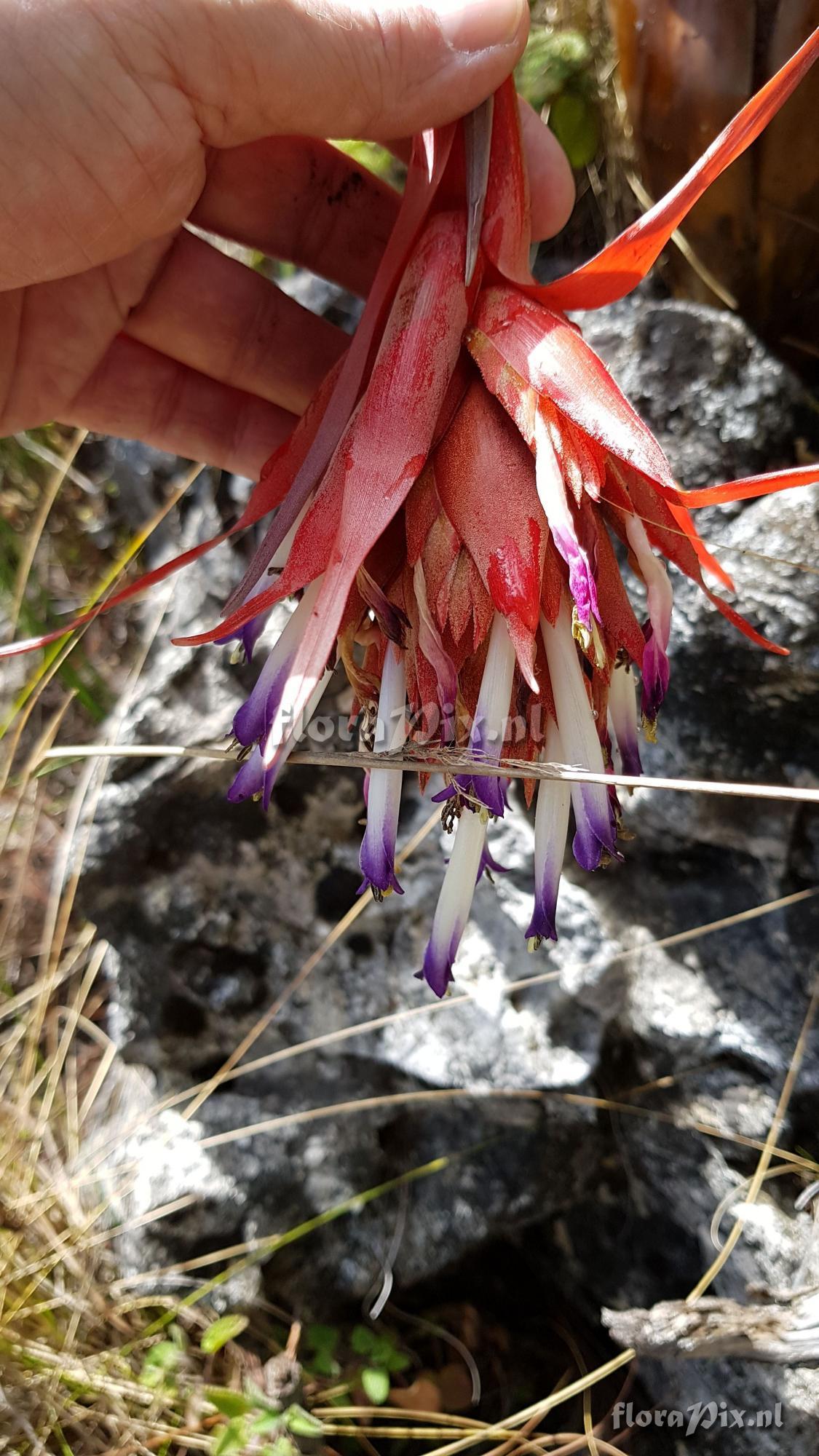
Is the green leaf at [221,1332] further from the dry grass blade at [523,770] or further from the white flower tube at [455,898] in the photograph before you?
the dry grass blade at [523,770]

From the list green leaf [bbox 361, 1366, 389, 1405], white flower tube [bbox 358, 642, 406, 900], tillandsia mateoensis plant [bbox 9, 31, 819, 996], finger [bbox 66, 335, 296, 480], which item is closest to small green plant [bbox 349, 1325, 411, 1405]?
green leaf [bbox 361, 1366, 389, 1405]

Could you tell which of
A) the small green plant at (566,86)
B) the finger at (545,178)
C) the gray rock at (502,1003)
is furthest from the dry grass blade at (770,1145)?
the small green plant at (566,86)

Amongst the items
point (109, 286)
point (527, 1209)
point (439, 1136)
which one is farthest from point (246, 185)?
point (527, 1209)

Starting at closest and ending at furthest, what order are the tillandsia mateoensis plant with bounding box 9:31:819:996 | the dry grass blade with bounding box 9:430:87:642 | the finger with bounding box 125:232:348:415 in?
the tillandsia mateoensis plant with bounding box 9:31:819:996 < the finger with bounding box 125:232:348:415 < the dry grass blade with bounding box 9:430:87:642

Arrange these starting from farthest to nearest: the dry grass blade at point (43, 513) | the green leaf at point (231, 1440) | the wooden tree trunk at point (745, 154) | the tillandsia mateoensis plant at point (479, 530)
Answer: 1. the dry grass blade at point (43, 513)
2. the green leaf at point (231, 1440)
3. the wooden tree trunk at point (745, 154)
4. the tillandsia mateoensis plant at point (479, 530)

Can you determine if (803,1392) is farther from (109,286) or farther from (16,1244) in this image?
(109,286)

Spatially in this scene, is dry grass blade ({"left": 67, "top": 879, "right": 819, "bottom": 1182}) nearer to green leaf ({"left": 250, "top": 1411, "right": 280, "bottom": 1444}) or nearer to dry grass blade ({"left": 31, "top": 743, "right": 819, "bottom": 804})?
green leaf ({"left": 250, "top": 1411, "right": 280, "bottom": 1444})

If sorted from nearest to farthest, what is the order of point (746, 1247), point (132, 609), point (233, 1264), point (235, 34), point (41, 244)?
point (235, 34) → point (41, 244) → point (746, 1247) → point (233, 1264) → point (132, 609)
